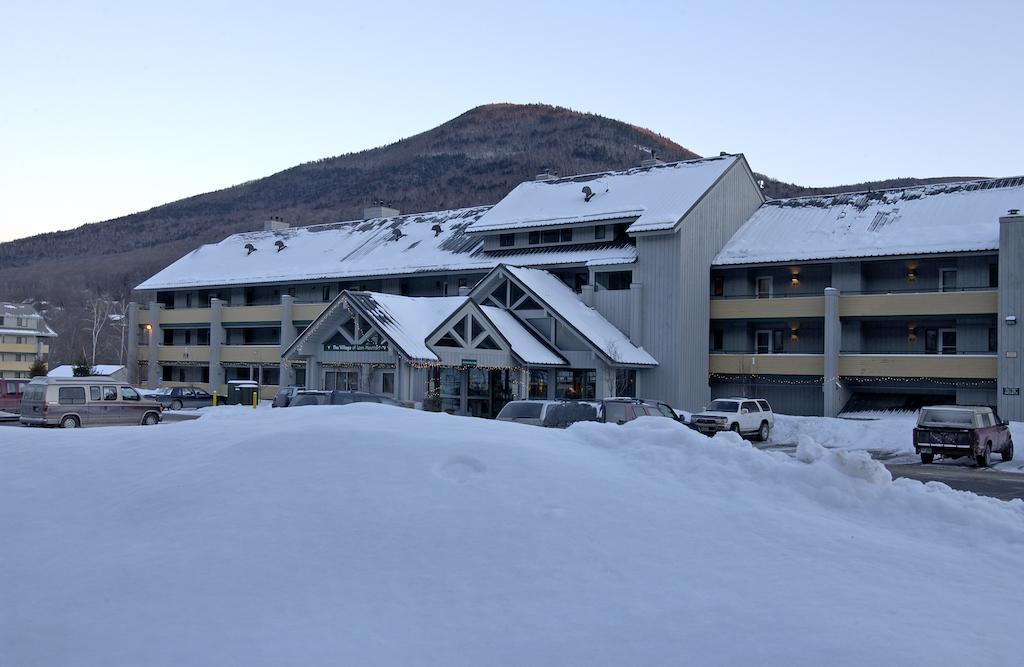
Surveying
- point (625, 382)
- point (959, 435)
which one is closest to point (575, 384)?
point (625, 382)

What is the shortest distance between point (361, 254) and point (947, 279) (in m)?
32.9

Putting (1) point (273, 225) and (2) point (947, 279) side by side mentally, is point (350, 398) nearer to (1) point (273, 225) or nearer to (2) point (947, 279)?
(2) point (947, 279)

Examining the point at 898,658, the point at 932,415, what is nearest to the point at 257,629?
the point at 898,658

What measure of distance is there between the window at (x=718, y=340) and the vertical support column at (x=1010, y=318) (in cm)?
1293

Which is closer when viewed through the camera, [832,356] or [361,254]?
[832,356]

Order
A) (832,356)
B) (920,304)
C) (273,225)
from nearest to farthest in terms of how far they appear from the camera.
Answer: (920,304) → (832,356) → (273,225)

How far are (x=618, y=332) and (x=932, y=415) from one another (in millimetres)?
17591

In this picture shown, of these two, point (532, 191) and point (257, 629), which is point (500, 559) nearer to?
point (257, 629)

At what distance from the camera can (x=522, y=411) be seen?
25.7m

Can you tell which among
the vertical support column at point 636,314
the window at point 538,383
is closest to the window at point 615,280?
the vertical support column at point 636,314

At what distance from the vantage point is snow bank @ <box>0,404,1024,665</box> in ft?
26.8

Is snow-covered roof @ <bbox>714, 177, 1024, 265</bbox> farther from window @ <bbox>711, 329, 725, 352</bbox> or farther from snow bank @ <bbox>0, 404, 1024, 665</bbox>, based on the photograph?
snow bank @ <bbox>0, 404, 1024, 665</bbox>

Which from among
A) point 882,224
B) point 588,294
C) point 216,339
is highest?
point 882,224

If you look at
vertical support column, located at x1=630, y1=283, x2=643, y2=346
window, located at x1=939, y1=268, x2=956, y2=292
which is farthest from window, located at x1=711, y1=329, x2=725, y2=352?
window, located at x1=939, y1=268, x2=956, y2=292
